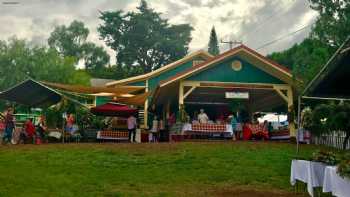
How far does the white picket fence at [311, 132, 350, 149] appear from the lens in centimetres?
2023

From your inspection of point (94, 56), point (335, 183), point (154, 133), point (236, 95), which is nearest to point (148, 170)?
point (335, 183)

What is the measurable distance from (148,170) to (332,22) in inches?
349

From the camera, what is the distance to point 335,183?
8984mm

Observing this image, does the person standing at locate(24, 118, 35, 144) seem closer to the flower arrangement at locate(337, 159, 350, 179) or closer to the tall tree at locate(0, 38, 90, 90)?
the flower arrangement at locate(337, 159, 350, 179)

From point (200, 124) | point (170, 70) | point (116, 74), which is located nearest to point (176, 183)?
point (200, 124)

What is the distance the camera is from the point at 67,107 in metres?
24.5

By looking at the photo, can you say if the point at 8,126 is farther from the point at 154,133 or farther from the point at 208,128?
the point at 208,128

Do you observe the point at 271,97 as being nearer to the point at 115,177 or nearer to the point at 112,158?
the point at 112,158

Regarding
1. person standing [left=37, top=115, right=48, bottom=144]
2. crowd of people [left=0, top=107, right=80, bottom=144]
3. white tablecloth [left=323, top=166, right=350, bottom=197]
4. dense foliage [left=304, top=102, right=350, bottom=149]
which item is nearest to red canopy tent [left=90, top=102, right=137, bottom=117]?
crowd of people [left=0, top=107, right=80, bottom=144]

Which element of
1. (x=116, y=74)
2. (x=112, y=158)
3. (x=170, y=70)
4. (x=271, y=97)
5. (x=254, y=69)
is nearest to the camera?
(x=112, y=158)

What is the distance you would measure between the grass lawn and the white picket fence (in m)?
2.23

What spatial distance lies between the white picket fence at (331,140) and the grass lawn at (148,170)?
7.30 feet

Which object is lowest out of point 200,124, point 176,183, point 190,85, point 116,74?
point 176,183

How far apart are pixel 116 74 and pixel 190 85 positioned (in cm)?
3565
